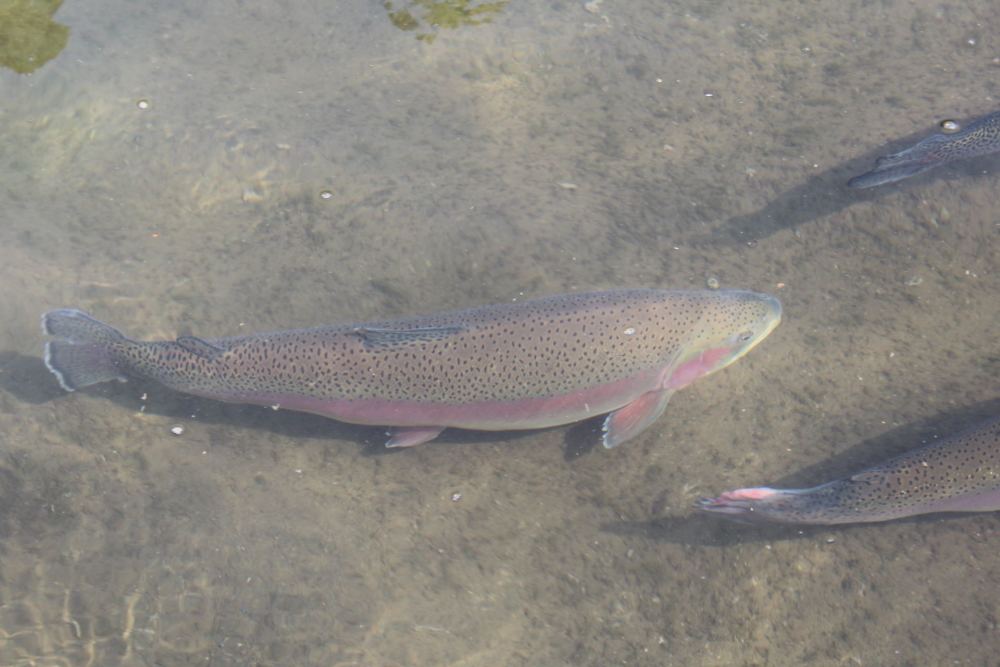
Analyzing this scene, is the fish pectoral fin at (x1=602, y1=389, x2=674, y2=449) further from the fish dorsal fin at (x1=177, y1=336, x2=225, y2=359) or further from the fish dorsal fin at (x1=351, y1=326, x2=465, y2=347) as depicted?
the fish dorsal fin at (x1=177, y1=336, x2=225, y2=359)

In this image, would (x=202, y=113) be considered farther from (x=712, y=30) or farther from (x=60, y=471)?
(x=712, y=30)

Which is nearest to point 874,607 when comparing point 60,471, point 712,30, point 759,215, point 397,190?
point 759,215

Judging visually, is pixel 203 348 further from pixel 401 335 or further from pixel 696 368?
pixel 696 368

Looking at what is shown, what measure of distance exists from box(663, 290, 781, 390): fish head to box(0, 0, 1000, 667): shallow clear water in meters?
0.22

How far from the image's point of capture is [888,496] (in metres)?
4.21

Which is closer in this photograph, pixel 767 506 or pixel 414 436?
pixel 767 506

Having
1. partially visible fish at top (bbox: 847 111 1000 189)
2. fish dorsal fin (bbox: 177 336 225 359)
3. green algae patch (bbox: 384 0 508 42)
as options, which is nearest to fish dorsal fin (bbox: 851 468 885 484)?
partially visible fish at top (bbox: 847 111 1000 189)

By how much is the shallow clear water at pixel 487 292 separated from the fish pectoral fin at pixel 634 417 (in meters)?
0.16

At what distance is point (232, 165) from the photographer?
6375 mm

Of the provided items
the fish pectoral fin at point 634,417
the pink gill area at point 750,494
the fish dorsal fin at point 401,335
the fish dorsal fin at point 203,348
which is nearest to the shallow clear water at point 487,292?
the fish pectoral fin at point 634,417

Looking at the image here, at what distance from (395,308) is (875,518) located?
343cm

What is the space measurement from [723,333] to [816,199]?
5.96 ft

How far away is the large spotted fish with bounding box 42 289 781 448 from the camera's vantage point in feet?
15.1

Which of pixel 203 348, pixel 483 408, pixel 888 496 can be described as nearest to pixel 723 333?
pixel 888 496
